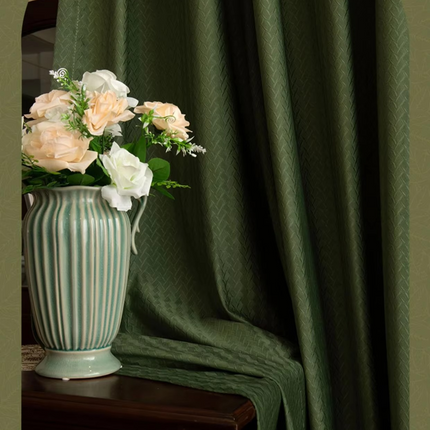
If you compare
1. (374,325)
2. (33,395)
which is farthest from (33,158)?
(374,325)

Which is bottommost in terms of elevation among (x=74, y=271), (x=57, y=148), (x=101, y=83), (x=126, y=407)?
(x=126, y=407)

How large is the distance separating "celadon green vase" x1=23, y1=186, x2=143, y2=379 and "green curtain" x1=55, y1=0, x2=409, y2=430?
0.13 meters

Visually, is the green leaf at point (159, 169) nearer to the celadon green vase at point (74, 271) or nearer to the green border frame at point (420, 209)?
the celadon green vase at point (74, 271)

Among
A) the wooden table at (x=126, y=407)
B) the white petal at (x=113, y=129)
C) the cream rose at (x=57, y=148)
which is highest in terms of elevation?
the white petal at (x=113, y=129)

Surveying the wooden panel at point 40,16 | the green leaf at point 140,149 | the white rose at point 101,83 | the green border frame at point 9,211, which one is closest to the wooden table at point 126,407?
the green leaf at point 140,149

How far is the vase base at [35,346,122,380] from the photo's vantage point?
1.06 metres

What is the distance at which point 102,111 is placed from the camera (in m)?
1.02

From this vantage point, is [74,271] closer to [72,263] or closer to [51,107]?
[72,263]

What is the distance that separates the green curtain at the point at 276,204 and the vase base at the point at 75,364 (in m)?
0.07

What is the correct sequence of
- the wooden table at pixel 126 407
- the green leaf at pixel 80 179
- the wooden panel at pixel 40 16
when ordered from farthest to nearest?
the wooden panel at pixel 40 16 < the green leaf at pixel 80 179 < the wooden table at pixel 126 407

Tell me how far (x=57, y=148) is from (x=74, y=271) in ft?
0.70

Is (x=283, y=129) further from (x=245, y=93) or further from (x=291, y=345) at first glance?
(x=291, y=345)

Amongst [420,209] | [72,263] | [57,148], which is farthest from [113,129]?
[420,209]

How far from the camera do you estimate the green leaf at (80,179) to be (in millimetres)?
1030
